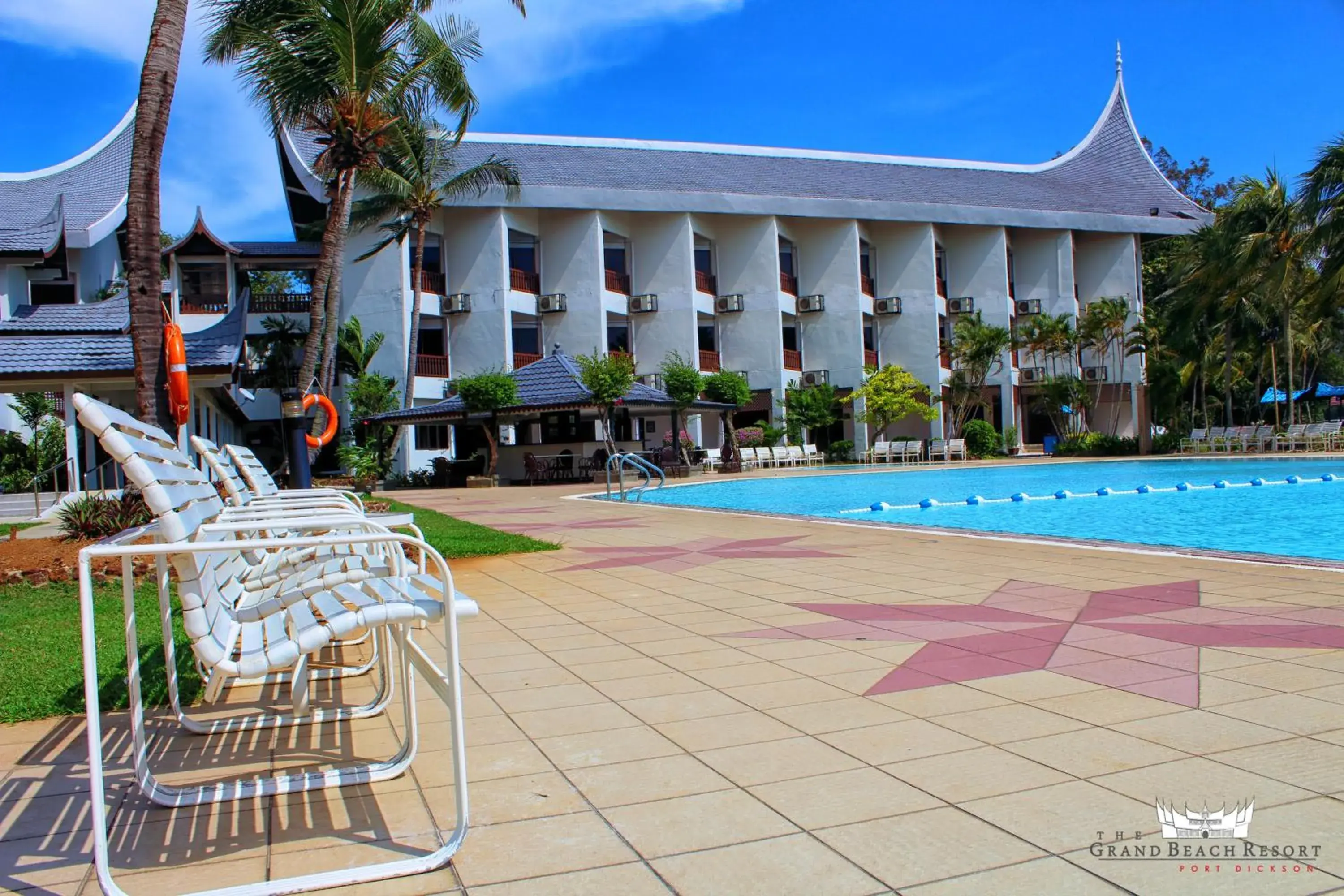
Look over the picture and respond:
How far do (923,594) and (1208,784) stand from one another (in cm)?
311

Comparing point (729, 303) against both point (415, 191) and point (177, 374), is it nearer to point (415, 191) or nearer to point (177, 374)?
point (415, 191)

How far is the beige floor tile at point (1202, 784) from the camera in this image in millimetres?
2529

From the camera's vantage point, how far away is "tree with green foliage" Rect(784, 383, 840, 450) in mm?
34625

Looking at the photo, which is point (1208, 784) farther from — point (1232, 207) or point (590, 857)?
point (1232, 207)

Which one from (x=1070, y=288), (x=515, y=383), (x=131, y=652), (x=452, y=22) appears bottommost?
(x=131, y=652)

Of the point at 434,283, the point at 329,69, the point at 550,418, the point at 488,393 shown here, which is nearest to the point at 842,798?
the point at 329,69

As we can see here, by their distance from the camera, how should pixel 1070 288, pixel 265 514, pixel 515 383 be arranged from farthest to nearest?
pixel 1070 288 → pixel 515 383 → pixel 265 514

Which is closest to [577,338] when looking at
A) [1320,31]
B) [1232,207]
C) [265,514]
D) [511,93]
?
[511,93]

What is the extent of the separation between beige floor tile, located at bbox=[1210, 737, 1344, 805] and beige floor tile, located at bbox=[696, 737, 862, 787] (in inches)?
41.4

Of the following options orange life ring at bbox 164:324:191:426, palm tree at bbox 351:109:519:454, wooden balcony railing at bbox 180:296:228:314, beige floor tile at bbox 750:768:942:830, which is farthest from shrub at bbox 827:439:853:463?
beige floor tile at bbox 750:768:942:830

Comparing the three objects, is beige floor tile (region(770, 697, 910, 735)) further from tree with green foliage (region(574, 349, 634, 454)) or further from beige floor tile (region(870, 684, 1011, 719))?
tree with green foliage (region(574, 349, 634, 454))

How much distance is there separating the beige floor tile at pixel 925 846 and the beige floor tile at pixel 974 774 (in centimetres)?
15

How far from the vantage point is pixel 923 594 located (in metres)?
5.75

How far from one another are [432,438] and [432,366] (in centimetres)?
259
